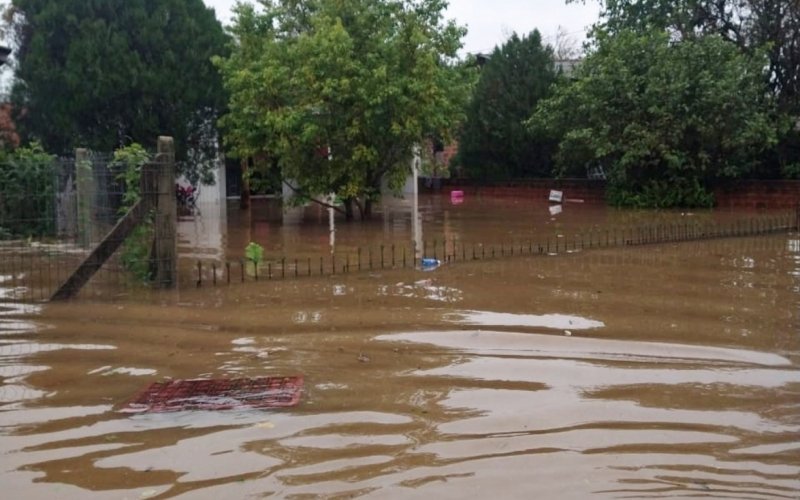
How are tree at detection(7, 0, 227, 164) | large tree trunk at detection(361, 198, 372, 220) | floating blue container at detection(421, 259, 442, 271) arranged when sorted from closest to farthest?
1. floating blue container at detection(421, 259, 442, 271)
2. large tree trunk at detection(361, 198, 372, 220)
3. tree at detection(7, 0, 227, 164)

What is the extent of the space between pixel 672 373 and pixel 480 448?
2270mm

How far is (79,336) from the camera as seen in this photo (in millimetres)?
7938

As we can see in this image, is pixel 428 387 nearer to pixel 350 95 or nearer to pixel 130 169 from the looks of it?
pixel 130 169

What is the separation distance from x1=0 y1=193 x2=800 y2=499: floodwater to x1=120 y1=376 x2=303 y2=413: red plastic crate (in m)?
0.13

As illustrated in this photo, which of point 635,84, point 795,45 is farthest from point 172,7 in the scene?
point 795,45

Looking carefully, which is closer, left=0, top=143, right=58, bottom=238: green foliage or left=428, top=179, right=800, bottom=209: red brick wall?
left=0, top=143, right=58, bottom=238: green foliage

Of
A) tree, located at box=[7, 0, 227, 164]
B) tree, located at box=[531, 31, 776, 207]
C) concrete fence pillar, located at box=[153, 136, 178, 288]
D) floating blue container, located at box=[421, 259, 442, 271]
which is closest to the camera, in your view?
concrete fence pillar, located at box=[153, 136, 178, 288]

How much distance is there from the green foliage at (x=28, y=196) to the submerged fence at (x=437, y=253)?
240cm

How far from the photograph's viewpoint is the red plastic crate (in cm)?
574

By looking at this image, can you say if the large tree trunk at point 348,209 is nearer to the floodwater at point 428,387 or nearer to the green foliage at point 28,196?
the green foliage at point 28,196

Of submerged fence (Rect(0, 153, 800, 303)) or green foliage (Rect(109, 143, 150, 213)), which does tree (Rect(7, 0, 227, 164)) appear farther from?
green foliage (Rect(109, 143, 150, 213))

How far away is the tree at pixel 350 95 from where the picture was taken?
18.5 meters

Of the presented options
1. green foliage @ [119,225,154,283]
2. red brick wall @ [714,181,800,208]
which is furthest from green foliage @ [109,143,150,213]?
red brick wall @ [714,181,800,208]

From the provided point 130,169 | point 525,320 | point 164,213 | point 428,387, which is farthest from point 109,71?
point 428,387
